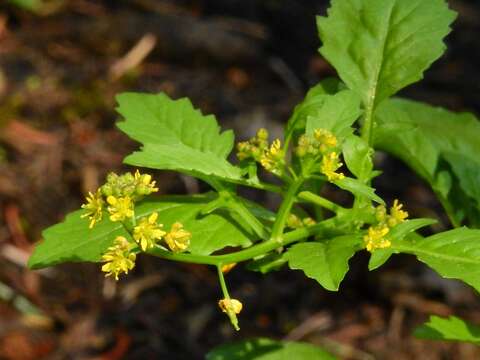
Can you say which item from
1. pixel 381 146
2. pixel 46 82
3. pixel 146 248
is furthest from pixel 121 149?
pixel 146 248

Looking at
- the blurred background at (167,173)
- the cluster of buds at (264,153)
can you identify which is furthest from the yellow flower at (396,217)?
the blurred background at (167,173)

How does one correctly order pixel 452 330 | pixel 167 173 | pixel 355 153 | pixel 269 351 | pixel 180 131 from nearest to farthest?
pixel 355 153 → pixel 452 330 → pixel 180 131 → pixel 269 351 → pixel 167 173

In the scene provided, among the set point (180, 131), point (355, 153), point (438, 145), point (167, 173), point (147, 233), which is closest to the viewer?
point (147, 233)

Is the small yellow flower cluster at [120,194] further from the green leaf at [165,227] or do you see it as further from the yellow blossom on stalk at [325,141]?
the yellow blossom on stalk at [325,141]

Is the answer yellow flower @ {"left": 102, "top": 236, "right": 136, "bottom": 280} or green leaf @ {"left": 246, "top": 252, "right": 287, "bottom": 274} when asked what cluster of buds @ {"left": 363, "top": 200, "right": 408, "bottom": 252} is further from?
yellow flower @ {"left": 102, "top": 236, "right": 136, "bottom": 280}

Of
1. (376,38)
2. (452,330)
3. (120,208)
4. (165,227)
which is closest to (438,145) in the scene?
(376,38)

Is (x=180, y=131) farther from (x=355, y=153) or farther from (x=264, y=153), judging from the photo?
(x=355, y=153)
